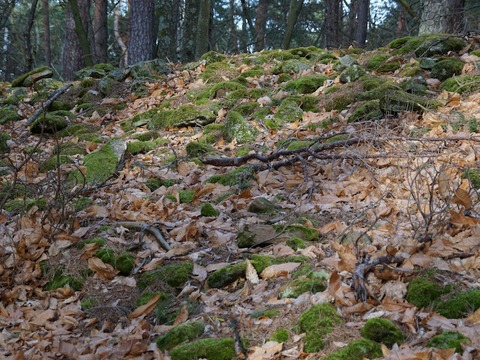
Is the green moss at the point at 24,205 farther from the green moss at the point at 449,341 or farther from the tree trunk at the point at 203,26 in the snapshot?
the tree trunk at the point at 203,26

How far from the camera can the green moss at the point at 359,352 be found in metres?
2.54

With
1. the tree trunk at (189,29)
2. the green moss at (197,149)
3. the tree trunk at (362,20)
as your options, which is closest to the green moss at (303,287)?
the green moss at (197,149)

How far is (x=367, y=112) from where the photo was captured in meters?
6.31

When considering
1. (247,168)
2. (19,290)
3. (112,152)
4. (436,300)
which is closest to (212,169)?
(247,168)

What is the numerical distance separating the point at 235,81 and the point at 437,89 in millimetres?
3407

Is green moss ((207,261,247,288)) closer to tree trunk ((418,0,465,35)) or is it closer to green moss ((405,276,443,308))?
green moss ((405,276,443,308))

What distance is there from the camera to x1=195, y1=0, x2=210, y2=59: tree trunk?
38.2ft

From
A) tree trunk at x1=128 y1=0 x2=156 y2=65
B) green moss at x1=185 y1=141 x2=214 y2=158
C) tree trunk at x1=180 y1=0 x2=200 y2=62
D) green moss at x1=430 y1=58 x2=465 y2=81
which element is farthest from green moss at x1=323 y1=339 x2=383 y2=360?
tree trunk at x1=180 y1=0 x2=200 y2=62

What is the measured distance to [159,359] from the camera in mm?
2984

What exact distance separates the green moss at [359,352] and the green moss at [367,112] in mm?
4040

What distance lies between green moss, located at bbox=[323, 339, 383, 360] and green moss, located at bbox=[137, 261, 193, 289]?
5.17ft

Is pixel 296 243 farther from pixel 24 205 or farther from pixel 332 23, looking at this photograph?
pixel 332 23

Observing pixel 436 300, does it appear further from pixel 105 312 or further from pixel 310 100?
pixel 310 100

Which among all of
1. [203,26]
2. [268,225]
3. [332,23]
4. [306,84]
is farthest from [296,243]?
[332,23]
